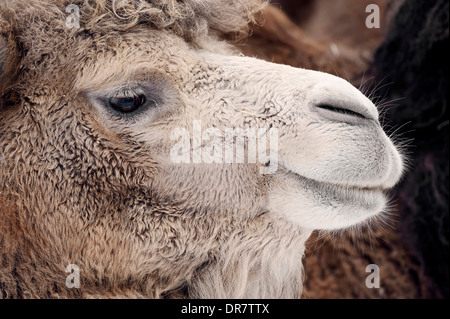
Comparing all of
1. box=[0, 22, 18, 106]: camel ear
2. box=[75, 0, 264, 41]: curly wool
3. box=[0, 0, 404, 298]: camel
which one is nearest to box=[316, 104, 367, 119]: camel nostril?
box=[0, 0, 404, 298]: camel

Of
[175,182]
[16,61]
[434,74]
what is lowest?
[175,182]

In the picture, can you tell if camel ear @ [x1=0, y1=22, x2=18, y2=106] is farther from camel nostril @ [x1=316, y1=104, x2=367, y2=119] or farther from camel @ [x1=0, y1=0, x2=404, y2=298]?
camel nostril @ [x1=316, y1=104, x2=367, y2=119]

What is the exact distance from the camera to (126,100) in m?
2.19

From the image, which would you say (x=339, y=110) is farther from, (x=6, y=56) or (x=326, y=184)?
(x=6, y=56)

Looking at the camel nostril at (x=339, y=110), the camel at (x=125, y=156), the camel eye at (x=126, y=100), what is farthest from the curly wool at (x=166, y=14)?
the camel nostril at (x=339, y=110)

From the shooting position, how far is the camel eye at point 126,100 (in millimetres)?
2182

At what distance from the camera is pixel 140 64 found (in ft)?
7.13

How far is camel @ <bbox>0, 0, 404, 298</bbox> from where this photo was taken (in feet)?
7.09

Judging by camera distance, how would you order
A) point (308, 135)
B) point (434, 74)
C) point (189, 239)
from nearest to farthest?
point (308, 135)
point (189, 239)
point (434, 74)

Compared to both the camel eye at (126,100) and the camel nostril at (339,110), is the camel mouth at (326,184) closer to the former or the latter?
the camel nostril at (339,110)

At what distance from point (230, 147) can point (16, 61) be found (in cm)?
86
